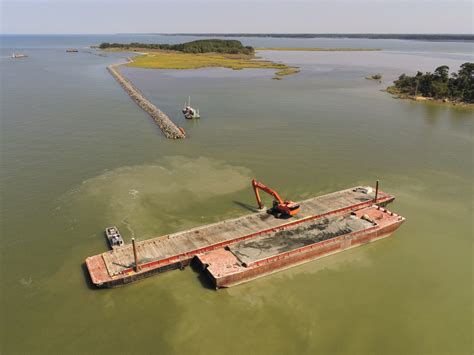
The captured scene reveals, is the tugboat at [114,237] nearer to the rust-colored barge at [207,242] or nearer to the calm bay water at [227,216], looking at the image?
the rust-colored barge at [207,242]

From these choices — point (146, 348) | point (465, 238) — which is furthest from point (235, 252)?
point (465, 238)

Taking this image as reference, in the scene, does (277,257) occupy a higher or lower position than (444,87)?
lower

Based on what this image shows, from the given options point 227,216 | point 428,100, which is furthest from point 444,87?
point 227,216

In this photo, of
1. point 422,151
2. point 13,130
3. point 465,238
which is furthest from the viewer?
point 13,130

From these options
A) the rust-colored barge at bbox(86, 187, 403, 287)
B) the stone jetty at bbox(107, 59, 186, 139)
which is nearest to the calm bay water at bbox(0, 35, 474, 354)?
the rust-colored barge at bbox(86, 187, 403, 287)

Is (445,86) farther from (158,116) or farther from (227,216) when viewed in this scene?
(227,216)

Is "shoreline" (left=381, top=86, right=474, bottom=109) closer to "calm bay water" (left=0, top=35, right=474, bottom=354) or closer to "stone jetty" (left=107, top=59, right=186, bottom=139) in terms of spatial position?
"calm bay water" (left=0, top=35, right=474, bottom=354)

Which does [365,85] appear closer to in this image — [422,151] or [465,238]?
[422,151]
